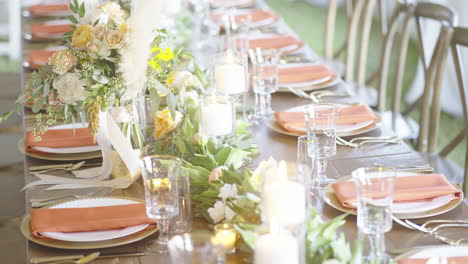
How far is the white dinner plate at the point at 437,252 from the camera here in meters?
1.53

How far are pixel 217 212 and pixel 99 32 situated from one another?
0.56 m

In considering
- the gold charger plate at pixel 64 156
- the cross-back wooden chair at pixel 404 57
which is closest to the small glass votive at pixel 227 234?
the gold charger plate at pixel 64 156

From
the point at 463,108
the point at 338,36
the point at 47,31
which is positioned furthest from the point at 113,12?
the point at 338,36

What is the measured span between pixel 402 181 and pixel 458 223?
21 centimetres

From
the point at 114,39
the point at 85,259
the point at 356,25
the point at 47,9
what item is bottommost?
the point at 85,259

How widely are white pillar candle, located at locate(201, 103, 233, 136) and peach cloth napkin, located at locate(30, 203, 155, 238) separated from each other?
37 centimetres

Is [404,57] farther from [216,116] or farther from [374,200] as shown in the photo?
[374,200]

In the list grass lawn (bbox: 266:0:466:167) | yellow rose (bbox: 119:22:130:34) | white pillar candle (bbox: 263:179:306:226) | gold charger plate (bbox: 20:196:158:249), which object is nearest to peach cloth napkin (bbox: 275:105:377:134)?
yellow rose (bbox: 119:22:130:34)

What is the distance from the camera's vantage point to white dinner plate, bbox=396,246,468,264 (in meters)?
1.53

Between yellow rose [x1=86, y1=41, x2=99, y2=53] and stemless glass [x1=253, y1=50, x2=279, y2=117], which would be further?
stemless glass [x1=253, y1=50, x2=279, y2=117]

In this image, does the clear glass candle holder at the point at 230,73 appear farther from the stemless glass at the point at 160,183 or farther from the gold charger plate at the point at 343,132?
the stemless glass at the point at 160,183

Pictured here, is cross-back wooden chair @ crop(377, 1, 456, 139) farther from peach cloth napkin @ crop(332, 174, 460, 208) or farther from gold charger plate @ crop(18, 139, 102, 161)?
gold charger plate @ crop(18, 139, 102, 161)

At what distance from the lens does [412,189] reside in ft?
5.91

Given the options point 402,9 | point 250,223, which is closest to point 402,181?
point 250,223
